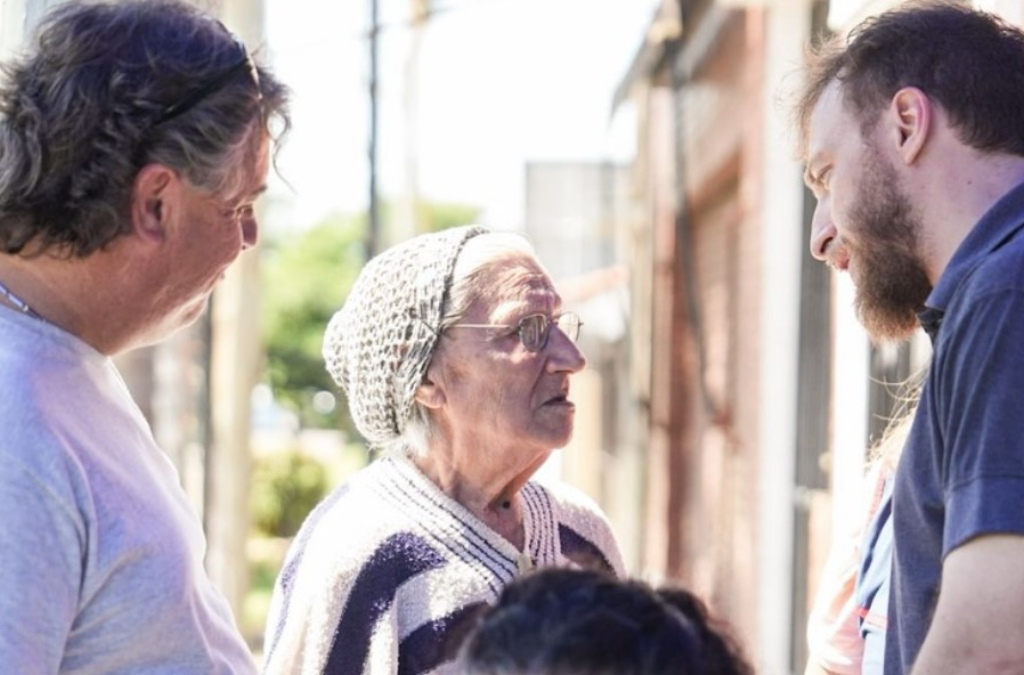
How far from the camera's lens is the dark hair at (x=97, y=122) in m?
1.84

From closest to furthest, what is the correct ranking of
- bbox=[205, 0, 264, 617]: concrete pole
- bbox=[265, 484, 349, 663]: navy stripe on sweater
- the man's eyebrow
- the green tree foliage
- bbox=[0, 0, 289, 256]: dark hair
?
bbox=[0, 0, 289, 256]: dark hair → the man's eyebrow → bbox=[265, 484, 349, 663]: navy stripe on sweater → bbox=[205, 0, 264, 617]: concrete pole → the green tree foliage

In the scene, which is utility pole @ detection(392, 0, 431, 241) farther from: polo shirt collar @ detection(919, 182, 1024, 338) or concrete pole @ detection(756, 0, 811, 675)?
polo shirt collar @ detection(919, 182, 1024, 338)

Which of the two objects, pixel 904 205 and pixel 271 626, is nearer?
pixel 904 205

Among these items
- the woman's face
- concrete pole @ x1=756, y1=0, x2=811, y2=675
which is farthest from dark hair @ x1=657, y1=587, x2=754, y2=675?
concrete pole @ x1=756, y1=0, x2=811, y2=675

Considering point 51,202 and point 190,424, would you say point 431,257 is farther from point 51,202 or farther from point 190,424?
point 190,424

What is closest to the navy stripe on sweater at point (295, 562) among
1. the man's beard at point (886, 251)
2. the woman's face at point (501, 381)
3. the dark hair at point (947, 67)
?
the woman's face at point (501, 381)

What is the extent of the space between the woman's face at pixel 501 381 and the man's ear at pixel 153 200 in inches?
27.7

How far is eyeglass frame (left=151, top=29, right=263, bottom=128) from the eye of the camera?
1.89 metres

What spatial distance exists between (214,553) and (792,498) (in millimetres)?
3477

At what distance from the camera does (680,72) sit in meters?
10.3

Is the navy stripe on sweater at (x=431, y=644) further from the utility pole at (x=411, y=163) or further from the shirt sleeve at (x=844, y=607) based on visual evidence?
the utility pole at (x=411, y=163)

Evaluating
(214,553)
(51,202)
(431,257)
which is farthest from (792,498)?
(51,202)

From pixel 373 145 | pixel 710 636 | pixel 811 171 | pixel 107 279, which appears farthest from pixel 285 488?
pixel 710 636

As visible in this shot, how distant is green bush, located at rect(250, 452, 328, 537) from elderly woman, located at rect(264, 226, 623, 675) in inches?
786
